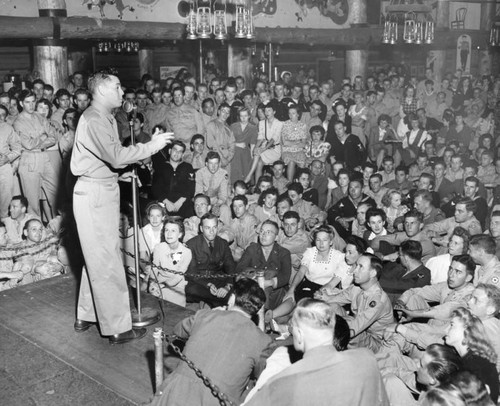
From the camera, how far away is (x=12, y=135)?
8555mm

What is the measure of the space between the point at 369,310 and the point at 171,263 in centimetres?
220

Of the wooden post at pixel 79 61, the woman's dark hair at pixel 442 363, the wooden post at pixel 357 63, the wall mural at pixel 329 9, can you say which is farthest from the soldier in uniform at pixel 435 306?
the wall mural at pixel 329 9

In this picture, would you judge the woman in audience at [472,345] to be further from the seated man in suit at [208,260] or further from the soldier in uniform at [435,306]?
the seated man in suit at [208,260]

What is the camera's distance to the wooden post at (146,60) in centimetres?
1568

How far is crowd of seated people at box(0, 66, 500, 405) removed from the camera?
4168 millimetres

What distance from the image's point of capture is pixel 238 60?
14.5 meters

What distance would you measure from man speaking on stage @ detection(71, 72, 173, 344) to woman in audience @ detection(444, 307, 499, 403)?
89.3 inches

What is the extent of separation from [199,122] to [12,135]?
3.03m

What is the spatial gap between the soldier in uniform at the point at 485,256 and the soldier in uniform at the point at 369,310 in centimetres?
104

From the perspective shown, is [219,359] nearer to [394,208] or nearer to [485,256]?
[485,256]

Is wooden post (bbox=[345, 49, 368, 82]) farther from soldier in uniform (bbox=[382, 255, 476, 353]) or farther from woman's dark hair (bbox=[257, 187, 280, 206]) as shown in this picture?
soldier in uniform (bbox=[382, 255, 476, 353])


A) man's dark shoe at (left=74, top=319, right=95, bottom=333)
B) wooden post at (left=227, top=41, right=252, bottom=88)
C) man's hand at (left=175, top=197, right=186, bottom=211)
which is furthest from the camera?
wooden post at (left=227, top=41, right=252, bottom=88)

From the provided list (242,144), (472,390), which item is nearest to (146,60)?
(242,144)

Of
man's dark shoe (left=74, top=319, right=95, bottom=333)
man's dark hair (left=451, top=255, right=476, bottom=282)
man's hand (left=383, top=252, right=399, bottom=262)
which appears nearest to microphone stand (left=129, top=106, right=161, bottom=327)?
man's dark shoe (left=74, top=319, right=95, bottom=333)
